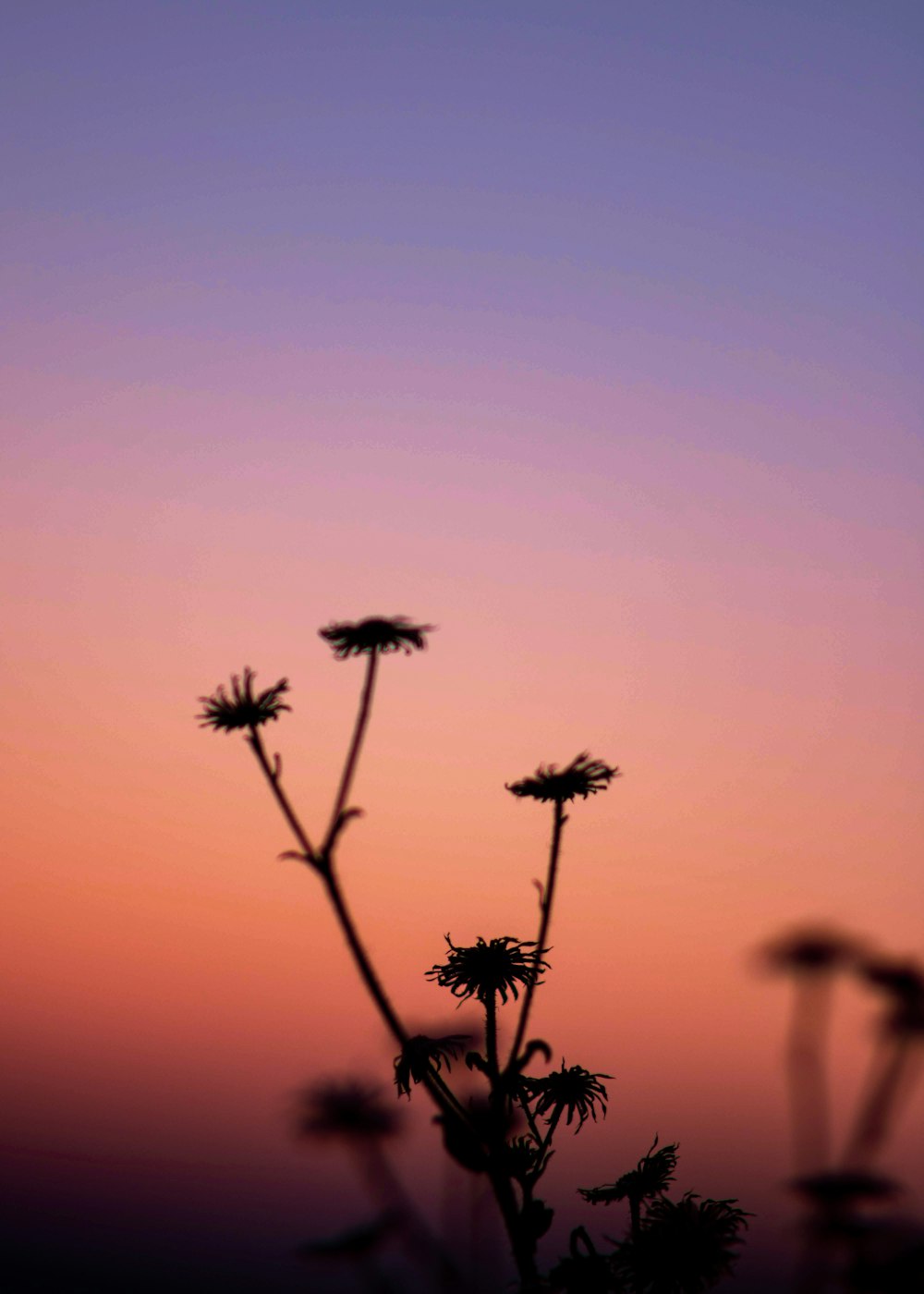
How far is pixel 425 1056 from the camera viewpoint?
5.50 meters

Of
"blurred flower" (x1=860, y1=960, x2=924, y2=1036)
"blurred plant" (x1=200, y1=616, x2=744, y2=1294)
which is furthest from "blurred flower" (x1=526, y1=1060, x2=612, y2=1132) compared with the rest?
"blurred flower" (x1=860, y1=960, x2=924, y2=1036)

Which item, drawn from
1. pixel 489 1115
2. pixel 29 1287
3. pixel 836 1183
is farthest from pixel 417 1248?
pixel 29 1287

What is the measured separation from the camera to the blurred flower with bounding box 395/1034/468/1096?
532 cm

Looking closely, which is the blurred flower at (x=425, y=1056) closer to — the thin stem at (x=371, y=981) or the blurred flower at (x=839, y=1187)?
the thin stem at (x=371, y=981)

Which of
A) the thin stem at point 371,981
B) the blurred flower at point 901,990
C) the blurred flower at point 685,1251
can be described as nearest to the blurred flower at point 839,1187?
the blurred flower at point 901,990

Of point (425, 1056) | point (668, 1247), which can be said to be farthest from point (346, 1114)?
point (668, 1247)

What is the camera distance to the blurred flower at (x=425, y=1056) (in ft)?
17.5

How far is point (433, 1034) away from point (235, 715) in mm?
1862

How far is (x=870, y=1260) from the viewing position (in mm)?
3807

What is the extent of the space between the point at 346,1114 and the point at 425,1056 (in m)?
0.58

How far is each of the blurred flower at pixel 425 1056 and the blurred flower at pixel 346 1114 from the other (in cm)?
18

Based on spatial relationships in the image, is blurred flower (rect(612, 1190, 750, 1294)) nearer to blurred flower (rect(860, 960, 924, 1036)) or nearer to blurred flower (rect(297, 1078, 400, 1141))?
blurred flower (rect(297, 1078, 400, 1141))

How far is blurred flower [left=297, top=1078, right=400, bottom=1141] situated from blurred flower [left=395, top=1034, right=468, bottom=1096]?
0.18 m

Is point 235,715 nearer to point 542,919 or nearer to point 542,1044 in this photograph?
point 542,919
